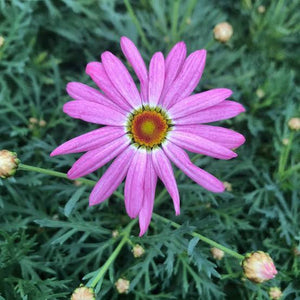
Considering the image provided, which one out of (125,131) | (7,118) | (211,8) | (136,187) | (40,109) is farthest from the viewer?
(211,8)

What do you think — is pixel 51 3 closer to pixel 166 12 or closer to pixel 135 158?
pixel 166 12

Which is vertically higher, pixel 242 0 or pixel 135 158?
pixel 242 0

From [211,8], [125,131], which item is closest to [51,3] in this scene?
[211,8]

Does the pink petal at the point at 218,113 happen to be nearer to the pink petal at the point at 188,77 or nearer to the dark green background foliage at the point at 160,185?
the pink petal at the point at 188,77

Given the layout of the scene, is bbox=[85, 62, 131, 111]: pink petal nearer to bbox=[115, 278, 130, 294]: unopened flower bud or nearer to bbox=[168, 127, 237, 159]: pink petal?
bbox=[168, 127, 237, 159]: pink petal

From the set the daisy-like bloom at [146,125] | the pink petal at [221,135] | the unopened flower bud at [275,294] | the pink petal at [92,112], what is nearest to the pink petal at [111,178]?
the daisy-like bloom at [146,125]

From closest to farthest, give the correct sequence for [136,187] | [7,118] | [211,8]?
[136,187] < [7,118] < [211,8]
